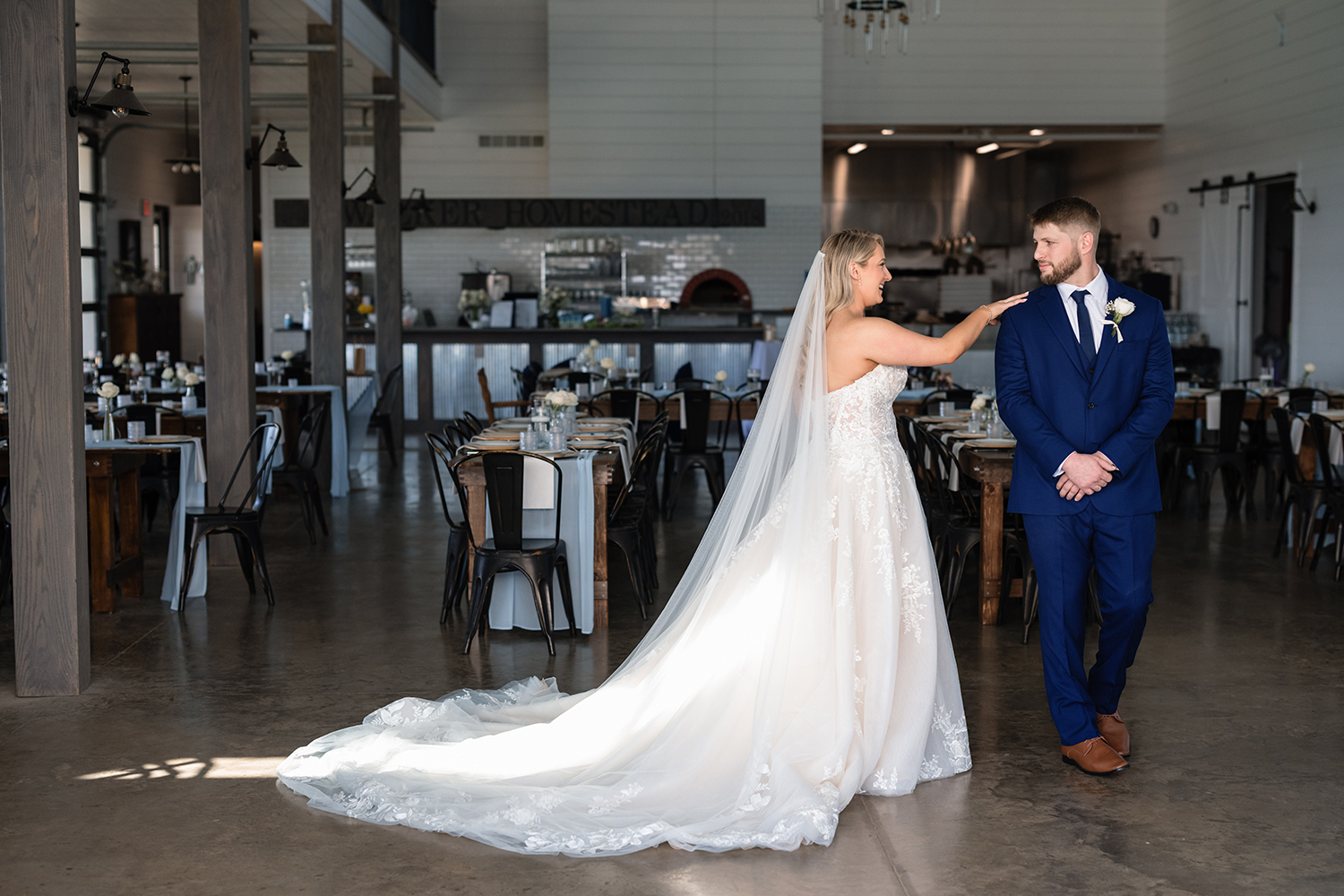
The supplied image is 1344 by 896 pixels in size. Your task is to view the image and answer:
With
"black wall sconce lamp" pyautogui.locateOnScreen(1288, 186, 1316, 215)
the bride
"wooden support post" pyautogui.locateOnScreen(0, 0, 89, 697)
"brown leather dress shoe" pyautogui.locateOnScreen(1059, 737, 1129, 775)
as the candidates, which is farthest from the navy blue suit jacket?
"black wall sconce lamp" pyautogui.locateOnScreen(1288, 186, 1316, 215)

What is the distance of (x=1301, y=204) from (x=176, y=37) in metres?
11.3

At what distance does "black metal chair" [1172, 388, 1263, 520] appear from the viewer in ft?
29.0

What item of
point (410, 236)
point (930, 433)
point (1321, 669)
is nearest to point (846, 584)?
point (1321, 669)

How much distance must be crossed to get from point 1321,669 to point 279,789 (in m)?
4.04

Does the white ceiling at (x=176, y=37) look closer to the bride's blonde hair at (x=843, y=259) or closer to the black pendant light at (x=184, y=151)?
the black pendant light at (x=184, y=151)

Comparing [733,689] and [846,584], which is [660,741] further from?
[846,584]

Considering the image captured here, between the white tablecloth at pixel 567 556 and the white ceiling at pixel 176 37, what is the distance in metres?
5.65

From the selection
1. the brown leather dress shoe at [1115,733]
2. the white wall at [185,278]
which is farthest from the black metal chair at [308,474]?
the white wall at [185,278]

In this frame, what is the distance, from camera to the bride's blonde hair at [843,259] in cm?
400

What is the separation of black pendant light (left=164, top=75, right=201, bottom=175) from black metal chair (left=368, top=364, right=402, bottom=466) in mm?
3789

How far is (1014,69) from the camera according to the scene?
53.8 feet

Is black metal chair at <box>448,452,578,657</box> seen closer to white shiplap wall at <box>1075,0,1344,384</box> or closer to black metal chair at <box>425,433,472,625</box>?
black metal chair at <box>425,433,472,625</box>

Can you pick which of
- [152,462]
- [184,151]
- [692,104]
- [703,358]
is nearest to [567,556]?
[152,462]

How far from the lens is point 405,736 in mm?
4082
